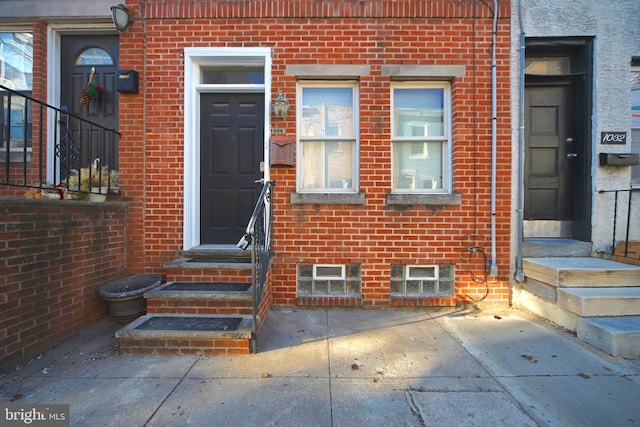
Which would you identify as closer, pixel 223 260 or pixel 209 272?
pixel 209 272

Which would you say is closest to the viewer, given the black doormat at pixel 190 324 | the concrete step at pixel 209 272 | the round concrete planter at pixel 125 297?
the black doormat at pixel 190 324

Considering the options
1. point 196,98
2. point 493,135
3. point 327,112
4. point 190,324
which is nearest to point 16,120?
point 196,98

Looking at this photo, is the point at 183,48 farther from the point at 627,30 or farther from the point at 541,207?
the point at 627,30

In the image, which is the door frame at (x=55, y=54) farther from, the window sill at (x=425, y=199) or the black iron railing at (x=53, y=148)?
the window sill at (x=425, y=199)

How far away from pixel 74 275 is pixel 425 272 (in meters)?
4.20

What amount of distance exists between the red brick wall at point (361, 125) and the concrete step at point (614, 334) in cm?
99

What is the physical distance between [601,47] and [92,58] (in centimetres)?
721

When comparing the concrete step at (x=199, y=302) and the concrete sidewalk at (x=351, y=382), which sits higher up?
the concrete step at (x=199, y=302)

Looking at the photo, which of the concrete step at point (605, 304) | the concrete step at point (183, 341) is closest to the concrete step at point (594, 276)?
the concrete step at point (605, 304)

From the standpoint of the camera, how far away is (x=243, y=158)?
440 centimetres

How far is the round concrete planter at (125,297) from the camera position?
11.1ft

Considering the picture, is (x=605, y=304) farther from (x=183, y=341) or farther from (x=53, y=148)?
(x=53, y=148)

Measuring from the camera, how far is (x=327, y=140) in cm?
426

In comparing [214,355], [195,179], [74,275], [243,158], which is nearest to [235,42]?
[243,158]
